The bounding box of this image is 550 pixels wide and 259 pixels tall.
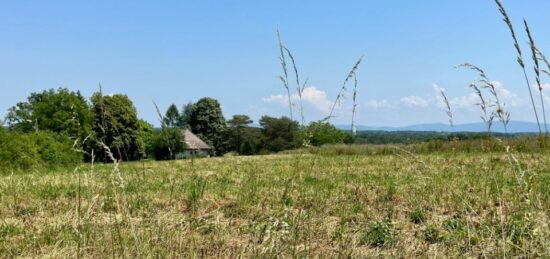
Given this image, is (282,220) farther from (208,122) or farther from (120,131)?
(208,122)

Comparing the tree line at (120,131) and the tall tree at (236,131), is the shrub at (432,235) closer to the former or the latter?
the tree line at (120,131)

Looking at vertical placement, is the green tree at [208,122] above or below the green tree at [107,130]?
above

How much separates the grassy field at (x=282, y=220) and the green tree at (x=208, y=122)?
9349 cm

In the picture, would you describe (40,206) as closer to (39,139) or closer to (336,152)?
(336,152)

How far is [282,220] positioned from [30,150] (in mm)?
32676

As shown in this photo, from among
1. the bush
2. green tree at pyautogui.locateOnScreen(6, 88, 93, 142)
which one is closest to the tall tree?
green tree at pyautogui.locateOnScreen(6, 88, 93, 142)

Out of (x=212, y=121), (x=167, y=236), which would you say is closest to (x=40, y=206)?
(x=167, y=236)

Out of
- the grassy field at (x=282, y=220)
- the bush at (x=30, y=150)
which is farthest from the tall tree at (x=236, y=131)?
the grassy field at (x=282, y=220)

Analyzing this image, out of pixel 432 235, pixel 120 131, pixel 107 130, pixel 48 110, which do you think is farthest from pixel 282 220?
pixel 48 110

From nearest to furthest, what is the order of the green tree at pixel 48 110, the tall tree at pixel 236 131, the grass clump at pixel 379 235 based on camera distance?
1. the grass clump at pixel 379 235
2. the green tree at pixel 48 110
3. the tall tree at pixel 236 131

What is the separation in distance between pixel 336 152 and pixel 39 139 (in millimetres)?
26112

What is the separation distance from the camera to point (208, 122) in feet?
328

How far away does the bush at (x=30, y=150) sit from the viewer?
80.8 ft

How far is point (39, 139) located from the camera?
37.4m
